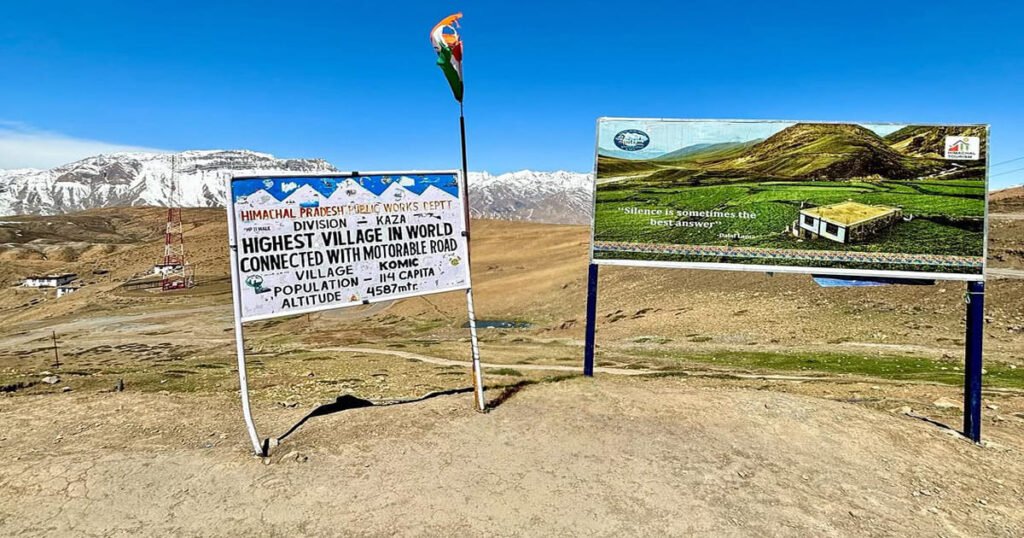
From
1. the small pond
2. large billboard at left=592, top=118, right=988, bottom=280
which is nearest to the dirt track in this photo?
large billboard at left=592, top=118, right=988, bottom=280

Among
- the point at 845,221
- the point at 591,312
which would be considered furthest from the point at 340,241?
the point at 845,221

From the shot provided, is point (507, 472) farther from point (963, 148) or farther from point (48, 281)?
point (48, 281)

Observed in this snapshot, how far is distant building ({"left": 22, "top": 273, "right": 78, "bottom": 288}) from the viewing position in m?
80.2

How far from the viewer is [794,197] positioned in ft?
33.2

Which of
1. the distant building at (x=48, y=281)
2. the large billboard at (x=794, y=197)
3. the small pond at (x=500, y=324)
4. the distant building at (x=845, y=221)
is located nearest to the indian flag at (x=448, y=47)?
the large billboard at (x=794, y=197)

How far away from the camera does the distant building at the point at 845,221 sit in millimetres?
9523

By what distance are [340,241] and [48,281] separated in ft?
331

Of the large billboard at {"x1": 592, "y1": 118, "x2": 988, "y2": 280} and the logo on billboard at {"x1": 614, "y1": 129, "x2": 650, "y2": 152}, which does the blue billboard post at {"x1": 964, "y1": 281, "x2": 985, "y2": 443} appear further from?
the logo on billboard at {"x1": 614, "y1": 129, "x2": 650, "y2": 152}

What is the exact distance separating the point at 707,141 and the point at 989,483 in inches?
281

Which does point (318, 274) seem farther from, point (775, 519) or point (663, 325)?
point (663, 325)

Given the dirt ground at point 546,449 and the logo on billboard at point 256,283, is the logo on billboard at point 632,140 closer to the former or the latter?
the dirt ground at point 546,449

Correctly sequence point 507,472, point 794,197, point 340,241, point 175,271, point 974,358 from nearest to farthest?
point 507,472, point 340,241, point 974,358, point 794,197, point 175,271

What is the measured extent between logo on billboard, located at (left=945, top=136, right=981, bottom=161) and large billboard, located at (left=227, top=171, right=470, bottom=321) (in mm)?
8604

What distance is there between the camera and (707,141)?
1063cm
